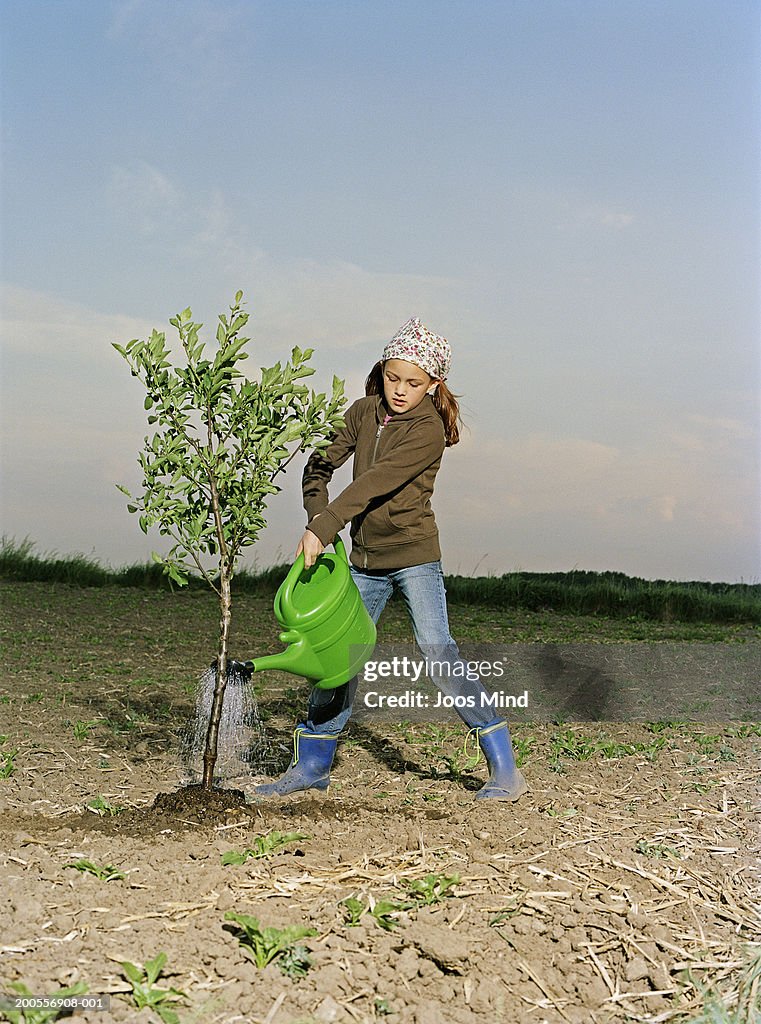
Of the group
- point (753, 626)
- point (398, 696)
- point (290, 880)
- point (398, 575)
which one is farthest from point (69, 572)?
point (290, 880)

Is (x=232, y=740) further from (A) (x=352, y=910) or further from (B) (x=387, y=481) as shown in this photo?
(A) (x=352, y=910)

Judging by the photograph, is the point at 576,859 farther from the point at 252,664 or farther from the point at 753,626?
the point at 753,626

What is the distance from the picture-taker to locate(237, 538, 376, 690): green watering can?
3803mm

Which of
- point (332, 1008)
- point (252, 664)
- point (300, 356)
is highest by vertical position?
point (300, 356)

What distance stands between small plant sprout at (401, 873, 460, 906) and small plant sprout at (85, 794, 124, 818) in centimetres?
152

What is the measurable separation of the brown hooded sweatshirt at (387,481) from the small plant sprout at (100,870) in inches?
59.7

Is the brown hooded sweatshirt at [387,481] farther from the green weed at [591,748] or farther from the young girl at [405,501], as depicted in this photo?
the green weed at [591,748]

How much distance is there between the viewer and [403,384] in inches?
165

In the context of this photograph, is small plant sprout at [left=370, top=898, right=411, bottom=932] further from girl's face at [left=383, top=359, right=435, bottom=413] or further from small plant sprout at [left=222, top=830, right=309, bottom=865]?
girl's face at [left=383, top=359, right=435, bottom=413]

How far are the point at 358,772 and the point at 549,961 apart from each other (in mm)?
2185

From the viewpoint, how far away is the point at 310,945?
288cm

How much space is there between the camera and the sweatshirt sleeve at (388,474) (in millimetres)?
3930

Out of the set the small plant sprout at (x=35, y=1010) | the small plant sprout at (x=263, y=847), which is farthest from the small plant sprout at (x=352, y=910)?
the small plant sprout at (x=35, y=1010)

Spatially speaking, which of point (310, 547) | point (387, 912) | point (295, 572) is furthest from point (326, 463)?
point (387, 912)
